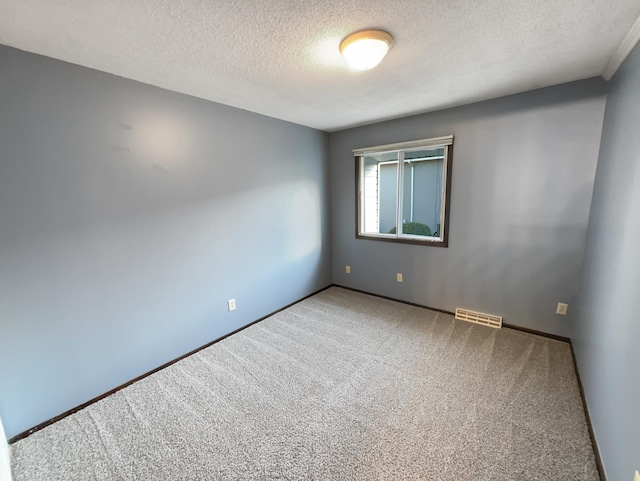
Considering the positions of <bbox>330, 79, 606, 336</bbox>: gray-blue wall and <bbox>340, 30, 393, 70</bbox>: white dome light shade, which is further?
<bbox>330, 79, 606, 336</bbox>: gray-blue wall

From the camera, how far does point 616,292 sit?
4.62 ft

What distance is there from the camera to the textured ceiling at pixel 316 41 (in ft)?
3.98

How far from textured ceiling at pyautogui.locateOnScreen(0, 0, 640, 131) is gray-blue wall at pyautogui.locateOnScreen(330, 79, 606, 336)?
1.05 ft

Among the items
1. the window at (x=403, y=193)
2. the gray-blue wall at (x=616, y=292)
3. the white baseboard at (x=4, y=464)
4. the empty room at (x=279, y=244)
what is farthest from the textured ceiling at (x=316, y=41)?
the white baseboard at (x=4, y=464)

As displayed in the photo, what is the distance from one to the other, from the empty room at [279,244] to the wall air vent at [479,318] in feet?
0.04

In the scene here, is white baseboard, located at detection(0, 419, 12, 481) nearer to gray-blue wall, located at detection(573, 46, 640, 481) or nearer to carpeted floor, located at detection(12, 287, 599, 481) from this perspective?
carpeted floor, located at detection(12, 287, 599, 481)

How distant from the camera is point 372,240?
11.6ft

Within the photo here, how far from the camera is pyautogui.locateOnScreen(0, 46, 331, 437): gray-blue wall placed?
153cm

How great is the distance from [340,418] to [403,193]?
8.40 ft

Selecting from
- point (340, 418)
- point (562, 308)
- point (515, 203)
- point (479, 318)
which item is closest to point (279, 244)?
point (340, 418)

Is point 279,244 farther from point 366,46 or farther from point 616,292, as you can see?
point 616,292

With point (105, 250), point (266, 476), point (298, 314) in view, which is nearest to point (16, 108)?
point (105, 250)

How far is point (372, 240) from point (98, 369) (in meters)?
3.01

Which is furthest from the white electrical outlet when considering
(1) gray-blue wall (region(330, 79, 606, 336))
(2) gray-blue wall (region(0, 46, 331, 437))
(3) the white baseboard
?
(3) the white baseboard
